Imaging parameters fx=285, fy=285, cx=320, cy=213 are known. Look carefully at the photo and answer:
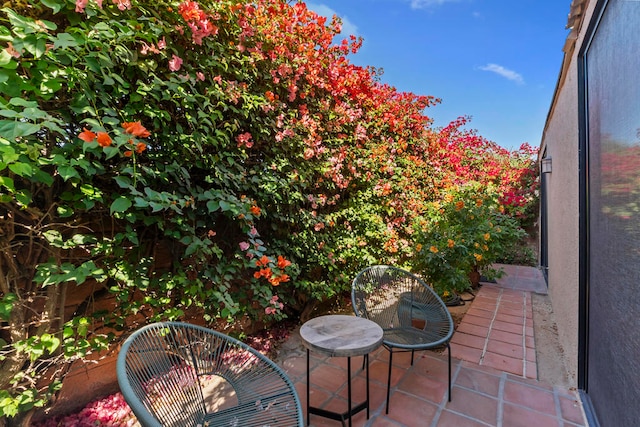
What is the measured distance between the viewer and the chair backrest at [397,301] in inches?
97.5

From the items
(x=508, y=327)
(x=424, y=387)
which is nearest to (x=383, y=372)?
(x=424, y=387)

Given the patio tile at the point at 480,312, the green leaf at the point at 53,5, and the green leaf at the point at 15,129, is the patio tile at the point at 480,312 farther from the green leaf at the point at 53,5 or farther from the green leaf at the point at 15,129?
the green leaf at the point at 53,5

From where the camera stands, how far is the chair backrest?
8.13 ft

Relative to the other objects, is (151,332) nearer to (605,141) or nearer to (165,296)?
(165,296)

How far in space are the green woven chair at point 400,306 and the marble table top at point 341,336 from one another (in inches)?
11.3

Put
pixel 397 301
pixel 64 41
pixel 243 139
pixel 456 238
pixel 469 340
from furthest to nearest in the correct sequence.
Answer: pixel 456 238, pixel 469 340, pixel 397 301, pixel 243 139, pixel 64 41

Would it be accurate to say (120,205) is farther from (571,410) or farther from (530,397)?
(571,410)

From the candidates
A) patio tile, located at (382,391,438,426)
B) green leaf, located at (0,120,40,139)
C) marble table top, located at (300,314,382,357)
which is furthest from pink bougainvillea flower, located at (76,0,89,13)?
patio tile, located at (382,391,438,426)

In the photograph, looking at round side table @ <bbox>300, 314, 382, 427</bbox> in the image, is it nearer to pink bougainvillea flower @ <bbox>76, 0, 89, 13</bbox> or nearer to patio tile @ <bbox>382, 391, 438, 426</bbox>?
patio tile @ <bbox>382, 391, 438, 426</bbox>

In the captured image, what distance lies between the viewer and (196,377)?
1.53 meters

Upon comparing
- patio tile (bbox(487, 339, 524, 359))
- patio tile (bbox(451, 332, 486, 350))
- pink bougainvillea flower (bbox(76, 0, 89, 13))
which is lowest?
patio tile (bbox(487, 339, 524, 359))

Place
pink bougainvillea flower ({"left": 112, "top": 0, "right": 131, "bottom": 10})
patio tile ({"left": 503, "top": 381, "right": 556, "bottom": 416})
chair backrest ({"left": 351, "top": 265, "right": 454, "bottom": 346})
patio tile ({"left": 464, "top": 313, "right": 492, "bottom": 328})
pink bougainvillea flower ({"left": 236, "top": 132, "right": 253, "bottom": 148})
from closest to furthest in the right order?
1. pink bougainvillea flower ({"left": 112, "top": 0, "right": 131, "bottom": 10})
2. patio tile ({"left": 503, "top": 381, "right": 556, "bottom": 416})
3. pink bougainvillea flower ({"left": 236, "top": 132, "right": 253, "bottom": 148})
4. chair backrest ({"left": 351, "top": 265, "right": 454, "bottom": 346})
5. patio tile ({"left": 464, "top": 313, "right": 492, "bottom": 328})

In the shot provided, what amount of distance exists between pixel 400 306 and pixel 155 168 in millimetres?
2306

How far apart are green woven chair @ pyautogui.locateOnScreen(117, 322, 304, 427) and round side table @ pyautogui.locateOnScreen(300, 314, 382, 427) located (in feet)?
0.91
